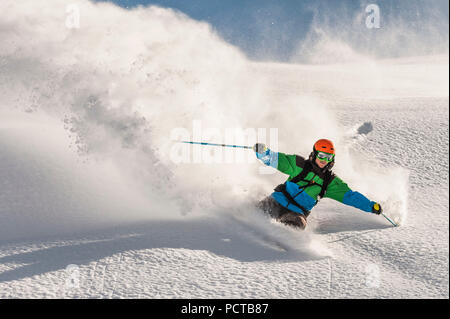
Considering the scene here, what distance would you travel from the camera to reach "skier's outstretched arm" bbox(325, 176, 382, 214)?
356cm

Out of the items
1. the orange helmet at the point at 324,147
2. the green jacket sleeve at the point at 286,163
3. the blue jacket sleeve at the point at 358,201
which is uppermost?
the orange helmet at the point at 324,147

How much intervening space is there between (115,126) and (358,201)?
92.4 inches

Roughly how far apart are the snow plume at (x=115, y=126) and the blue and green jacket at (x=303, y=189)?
40cm

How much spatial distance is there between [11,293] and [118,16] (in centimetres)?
568

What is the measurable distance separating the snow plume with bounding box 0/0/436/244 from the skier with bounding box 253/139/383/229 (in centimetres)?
33

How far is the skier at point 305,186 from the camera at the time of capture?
362 centimetres

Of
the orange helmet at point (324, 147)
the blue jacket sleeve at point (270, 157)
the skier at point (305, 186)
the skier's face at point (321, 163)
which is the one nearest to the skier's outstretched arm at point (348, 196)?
the skier at point (305, 186)

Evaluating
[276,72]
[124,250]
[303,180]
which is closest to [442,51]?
[276,72]

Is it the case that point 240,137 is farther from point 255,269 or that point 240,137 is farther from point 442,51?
point 442,51

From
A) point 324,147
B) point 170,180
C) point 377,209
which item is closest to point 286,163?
point 324,147

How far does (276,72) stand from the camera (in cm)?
1056

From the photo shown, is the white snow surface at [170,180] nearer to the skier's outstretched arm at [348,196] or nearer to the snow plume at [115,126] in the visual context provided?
the snow plume at [115,126]

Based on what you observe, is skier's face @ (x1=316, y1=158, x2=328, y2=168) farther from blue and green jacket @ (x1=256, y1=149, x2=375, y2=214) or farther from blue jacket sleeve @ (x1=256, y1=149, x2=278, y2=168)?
blue jacket sleeve @ (x1=256, y1=149, x2=278, y2=168)

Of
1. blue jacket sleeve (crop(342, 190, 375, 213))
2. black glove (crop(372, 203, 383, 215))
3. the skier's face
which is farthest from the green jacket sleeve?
black glove (crop(372, 203, 383, 215))
